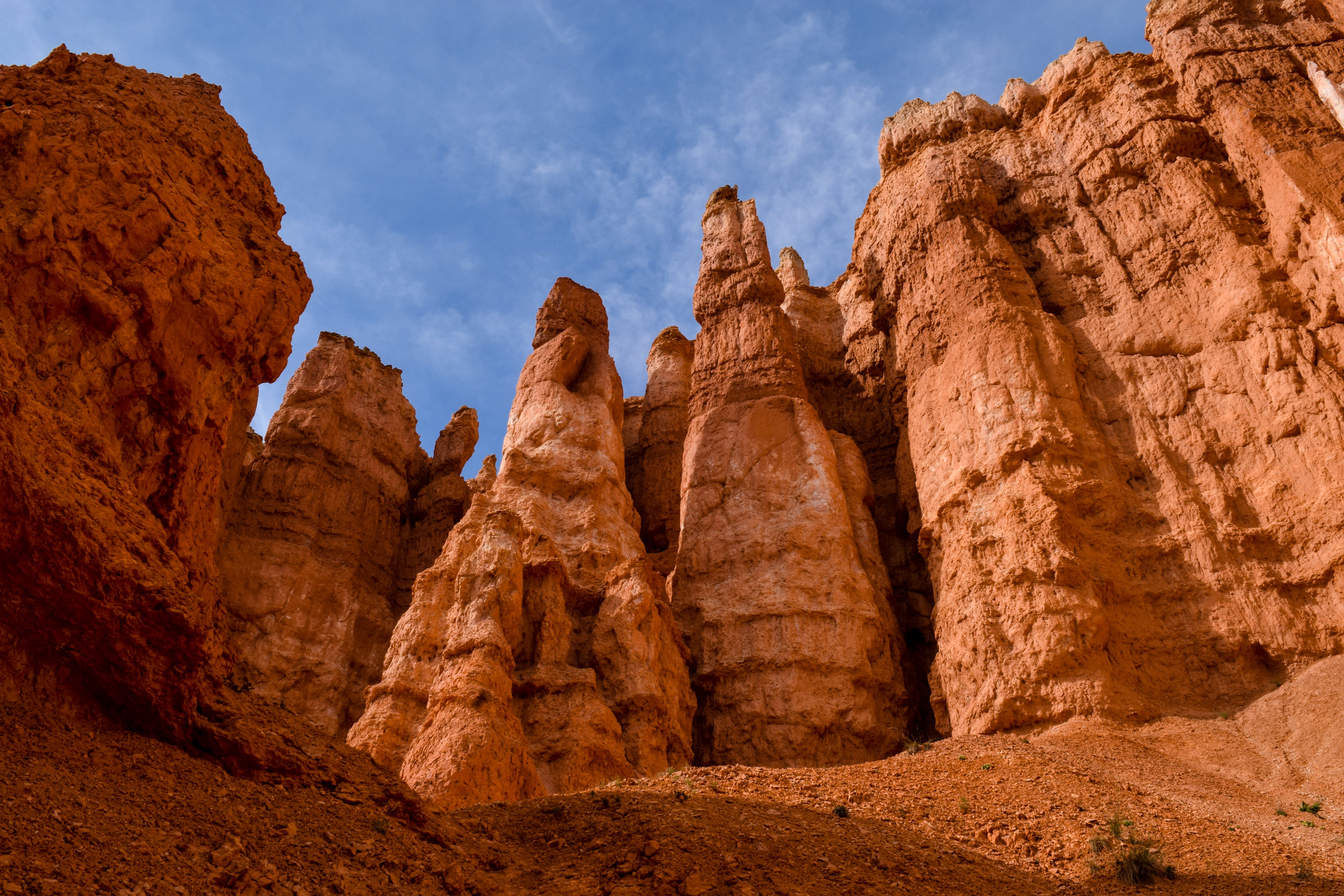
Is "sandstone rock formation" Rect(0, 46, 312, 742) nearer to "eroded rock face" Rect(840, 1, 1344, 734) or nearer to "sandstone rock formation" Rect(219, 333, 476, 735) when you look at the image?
"eroded rock face" Rect(840, 1, 1344, 734)

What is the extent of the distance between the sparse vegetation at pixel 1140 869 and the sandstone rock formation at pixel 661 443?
2037 centimetres

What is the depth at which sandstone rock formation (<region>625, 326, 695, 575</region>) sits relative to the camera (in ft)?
108

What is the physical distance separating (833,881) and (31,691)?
293 inches

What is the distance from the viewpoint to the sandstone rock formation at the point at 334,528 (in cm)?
3028

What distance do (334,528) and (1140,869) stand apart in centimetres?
2973

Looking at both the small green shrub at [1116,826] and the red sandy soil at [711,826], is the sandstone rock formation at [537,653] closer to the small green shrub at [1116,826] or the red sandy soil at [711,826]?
the red sandy soil at [711,826]

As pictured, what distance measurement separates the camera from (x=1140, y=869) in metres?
10.1

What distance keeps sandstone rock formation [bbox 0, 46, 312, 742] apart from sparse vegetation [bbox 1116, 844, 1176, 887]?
32.0 feet

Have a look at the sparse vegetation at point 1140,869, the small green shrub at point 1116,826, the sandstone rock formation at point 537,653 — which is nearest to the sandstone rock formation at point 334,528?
the sandstone rock formation at point 537,653

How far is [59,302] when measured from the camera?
916cm

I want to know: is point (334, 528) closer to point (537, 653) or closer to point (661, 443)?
point (661, 443)

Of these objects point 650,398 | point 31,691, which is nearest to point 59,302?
point 31,691

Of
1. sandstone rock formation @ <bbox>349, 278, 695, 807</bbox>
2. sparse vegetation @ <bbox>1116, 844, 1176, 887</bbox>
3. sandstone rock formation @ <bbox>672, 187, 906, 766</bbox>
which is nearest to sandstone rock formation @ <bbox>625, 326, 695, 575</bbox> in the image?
sandstone rock formation @ <bbox>672, 187, 906, 766</bbox>

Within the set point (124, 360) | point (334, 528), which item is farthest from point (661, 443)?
point (124, 360)
